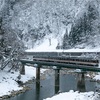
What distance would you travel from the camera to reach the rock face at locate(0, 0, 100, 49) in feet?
502

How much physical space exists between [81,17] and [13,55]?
10225cm

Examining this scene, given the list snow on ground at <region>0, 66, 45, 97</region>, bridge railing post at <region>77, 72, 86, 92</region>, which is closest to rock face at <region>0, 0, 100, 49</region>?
snow on ground at <region>0, 66, 45, 97</region>

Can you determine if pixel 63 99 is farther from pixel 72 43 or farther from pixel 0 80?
pixel 72 43

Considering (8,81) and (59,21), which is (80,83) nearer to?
(8,81)

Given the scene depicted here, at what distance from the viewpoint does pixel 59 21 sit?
605 feet

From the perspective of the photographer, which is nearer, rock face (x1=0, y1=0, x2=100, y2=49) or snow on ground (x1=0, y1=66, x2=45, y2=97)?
snow on ground (x1=0, y1=66, x2=45, y2=97)

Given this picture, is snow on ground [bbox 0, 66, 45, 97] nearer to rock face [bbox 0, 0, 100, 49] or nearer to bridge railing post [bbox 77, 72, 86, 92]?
bridge railing post [bbox 77, 72, 86, 92]

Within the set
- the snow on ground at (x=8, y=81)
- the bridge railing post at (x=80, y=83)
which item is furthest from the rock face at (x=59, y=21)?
the bridge railing post at (x=80, y=83)

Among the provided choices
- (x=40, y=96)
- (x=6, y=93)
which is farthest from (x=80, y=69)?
(x=6, y=93)

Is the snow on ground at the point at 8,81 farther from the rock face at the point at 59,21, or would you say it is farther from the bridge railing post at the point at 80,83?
the rock face at the point at 59,21

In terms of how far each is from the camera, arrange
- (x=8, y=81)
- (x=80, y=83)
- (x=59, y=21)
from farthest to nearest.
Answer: (x=59, y=21), (x=8, y=81), (x=80, y=83)

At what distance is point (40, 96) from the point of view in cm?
4900

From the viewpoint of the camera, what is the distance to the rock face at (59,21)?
502 feet

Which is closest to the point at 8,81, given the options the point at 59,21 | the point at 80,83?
the point at 80,83
